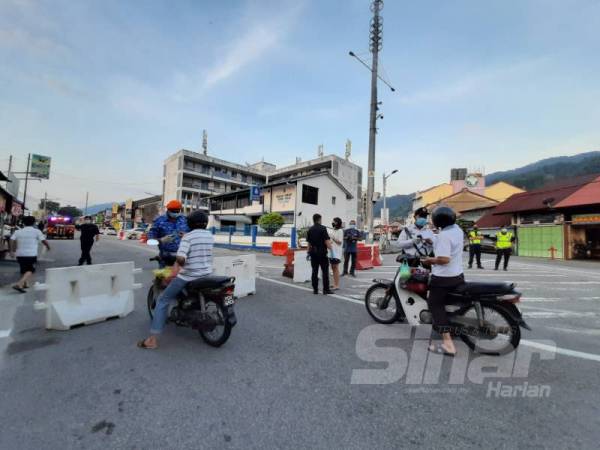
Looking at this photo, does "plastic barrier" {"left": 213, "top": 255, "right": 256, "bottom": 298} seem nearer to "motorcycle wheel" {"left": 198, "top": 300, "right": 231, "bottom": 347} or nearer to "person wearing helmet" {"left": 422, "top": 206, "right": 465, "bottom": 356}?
"motorcycle wheel" {"left": 198, "top": 300, "right": 231, "bottom": 347}

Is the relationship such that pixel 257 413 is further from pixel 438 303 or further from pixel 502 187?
pixel 502 187

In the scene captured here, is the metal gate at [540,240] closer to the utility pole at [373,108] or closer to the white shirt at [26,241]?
the utility pole at [373,108]

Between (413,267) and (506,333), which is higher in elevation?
(413,267)

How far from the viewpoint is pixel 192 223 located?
381 centimetres

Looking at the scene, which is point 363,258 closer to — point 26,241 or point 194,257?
point 194,257

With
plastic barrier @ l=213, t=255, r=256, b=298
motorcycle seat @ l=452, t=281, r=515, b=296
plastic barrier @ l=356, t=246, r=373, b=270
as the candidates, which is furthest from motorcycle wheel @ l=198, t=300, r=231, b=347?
plastic barrier @ l=356, t=246, r=373, b=270

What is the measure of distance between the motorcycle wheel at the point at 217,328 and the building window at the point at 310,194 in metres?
28.0

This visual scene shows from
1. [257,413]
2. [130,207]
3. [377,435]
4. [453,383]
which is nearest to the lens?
[377,435]

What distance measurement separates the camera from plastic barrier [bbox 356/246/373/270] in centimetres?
1197

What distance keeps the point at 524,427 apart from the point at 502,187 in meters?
49.1

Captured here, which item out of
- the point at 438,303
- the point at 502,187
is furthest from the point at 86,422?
the point at 502,187

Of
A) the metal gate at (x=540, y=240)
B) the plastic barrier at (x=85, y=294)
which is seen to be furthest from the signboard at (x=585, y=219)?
the plastic barrier at (x=85, y=294)

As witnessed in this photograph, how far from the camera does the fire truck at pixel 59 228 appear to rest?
29062 mm

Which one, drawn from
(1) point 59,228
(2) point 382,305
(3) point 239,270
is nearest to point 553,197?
(2) point 382,305
